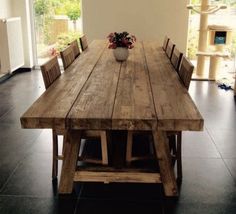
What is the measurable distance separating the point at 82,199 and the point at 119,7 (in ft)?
12.8

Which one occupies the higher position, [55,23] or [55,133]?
[55,23]

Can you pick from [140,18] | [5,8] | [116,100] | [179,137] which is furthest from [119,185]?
[5,8]

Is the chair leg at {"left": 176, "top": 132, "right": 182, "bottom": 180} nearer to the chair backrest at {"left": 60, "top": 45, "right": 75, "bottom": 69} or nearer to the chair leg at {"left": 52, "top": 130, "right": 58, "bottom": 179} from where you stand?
the chair leg at {"left": 52, "top": 130, "right": 58, "bottom": 179}

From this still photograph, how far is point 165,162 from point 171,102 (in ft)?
1.37

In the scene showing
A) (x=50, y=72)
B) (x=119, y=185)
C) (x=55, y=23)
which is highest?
(x=55, y=23)

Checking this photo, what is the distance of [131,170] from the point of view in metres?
2.21

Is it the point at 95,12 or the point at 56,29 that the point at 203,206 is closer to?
the point at 95,12

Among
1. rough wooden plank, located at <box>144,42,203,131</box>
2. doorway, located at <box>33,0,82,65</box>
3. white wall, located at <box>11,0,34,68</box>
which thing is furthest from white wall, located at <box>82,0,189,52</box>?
rough wooden plank, located at <box>144,42,203,131</box>

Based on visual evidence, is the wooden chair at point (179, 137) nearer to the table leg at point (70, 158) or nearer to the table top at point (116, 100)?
Result: the table top at point (116, 100)

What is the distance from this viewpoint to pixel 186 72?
225 centimetres

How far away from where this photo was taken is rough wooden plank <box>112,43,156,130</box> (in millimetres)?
1686

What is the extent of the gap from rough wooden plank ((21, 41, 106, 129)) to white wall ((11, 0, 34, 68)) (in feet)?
10.1

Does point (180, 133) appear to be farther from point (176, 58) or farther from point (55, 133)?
point (55, 133)

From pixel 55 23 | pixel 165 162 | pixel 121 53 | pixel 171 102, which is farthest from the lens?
pixel 55 23
